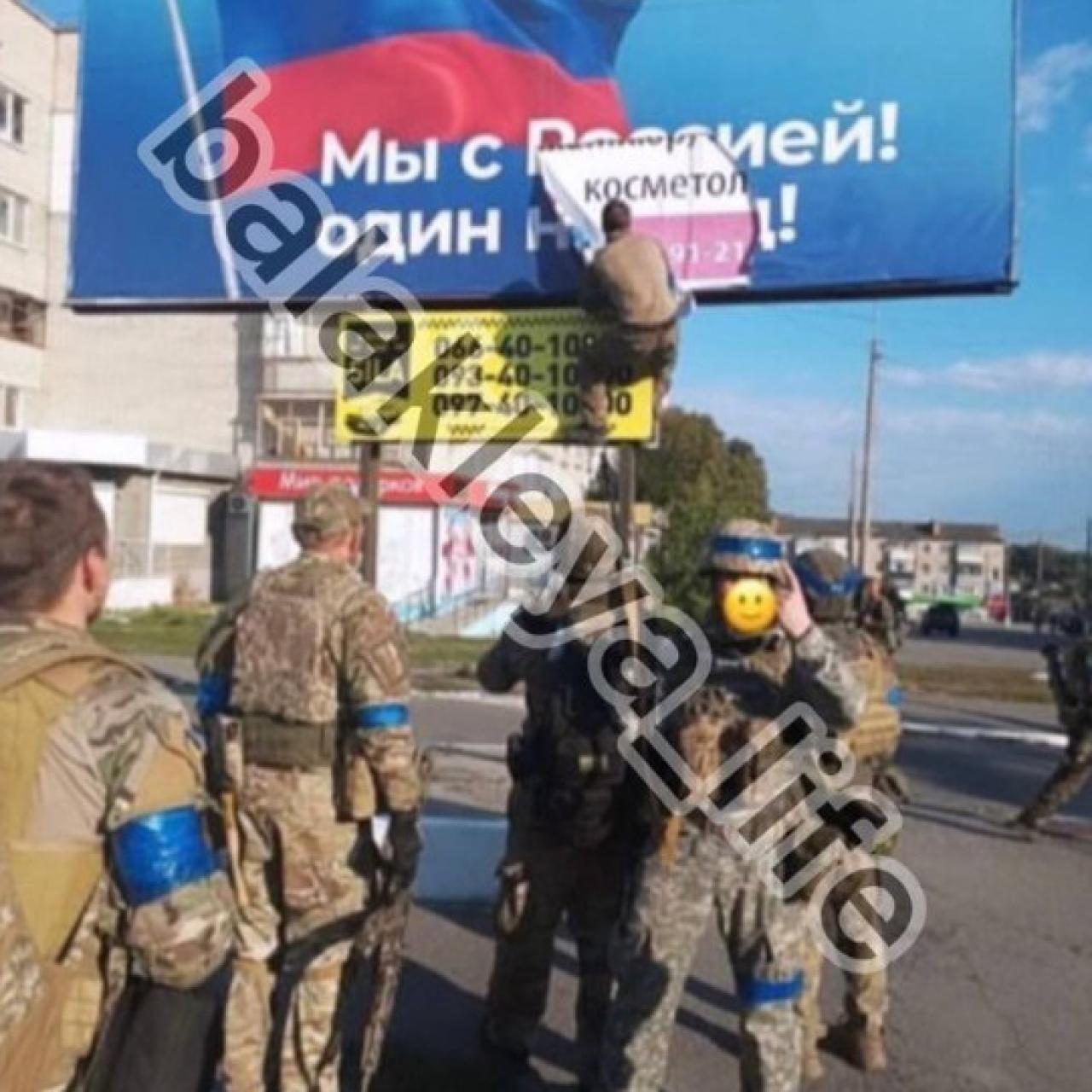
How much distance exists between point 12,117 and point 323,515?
1514 inches

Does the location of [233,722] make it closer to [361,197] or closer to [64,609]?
[64,609]

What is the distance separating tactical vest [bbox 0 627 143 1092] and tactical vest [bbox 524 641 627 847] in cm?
211

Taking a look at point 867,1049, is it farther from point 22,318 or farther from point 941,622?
point 941,622

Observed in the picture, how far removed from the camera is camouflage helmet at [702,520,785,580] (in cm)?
335

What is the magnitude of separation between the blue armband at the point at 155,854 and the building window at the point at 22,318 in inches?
1527

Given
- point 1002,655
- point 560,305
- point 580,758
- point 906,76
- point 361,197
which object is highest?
point 906,76

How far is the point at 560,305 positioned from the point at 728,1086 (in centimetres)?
414

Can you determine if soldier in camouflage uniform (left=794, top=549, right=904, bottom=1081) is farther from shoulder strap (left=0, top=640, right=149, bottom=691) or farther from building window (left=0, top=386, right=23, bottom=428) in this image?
building window (left=0, top=386, right=23, bottom=428)

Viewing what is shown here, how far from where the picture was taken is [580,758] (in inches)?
151

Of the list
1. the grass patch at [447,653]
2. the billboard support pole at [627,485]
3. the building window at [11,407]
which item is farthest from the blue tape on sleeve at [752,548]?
the building window at [11,407]

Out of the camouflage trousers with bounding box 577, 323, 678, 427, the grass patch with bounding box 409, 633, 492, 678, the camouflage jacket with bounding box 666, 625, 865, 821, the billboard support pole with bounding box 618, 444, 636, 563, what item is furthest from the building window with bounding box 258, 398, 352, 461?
the camouflage jacket with bounding box 666, 625, 865, 821

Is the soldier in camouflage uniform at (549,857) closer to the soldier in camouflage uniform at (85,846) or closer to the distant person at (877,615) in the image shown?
the distant person at (877,615)

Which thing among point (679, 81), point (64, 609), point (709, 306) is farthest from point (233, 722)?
point (679, 81)

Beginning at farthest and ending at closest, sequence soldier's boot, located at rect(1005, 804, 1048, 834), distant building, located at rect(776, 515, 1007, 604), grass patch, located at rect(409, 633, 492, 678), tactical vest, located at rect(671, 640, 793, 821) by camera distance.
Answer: distant building, located at rect(776, 515, 1007, 604) → grass patch, located at rect(409, 633, 492, 678) → soldier's boot, located at rect(1005, 804, 1048, 834) → tactical vest, located at rect(671, 640, 793, 821)
